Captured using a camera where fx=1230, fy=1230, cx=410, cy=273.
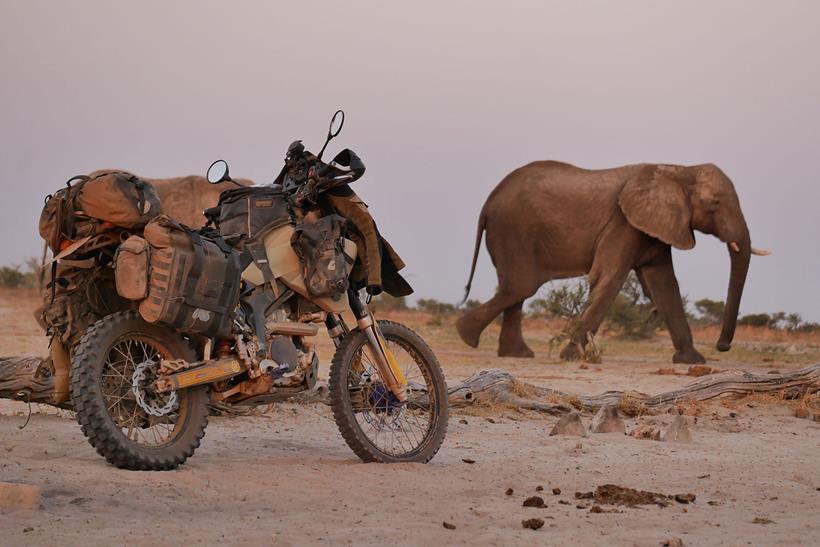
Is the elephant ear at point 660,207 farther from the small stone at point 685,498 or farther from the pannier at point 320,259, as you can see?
the small stone at point 685,498

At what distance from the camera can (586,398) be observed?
1151 cm

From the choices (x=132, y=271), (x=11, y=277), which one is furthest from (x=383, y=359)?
(x=11, y=277)

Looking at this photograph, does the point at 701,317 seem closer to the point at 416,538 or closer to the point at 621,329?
the point at 621,329

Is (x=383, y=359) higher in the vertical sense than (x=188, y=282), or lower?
lower

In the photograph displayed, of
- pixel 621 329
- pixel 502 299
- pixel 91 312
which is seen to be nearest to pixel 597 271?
pixel 502 299

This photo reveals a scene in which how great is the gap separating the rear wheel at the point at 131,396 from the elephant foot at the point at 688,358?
48.5 feet

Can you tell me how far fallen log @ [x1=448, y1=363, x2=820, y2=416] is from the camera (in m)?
11.0

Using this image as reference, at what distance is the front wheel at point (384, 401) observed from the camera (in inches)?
294

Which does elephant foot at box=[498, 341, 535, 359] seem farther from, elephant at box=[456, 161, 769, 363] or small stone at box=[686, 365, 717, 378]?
small stone at box=[686, 365, 717, 378]

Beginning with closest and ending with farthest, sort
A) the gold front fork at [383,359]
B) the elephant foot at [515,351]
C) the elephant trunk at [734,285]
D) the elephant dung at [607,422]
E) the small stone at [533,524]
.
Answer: the small stone at [533,524] < the gold front fork at [383,359] < the elephant dung at [607,422] < the elephant trunk at [734,285] < the elephant foot at [515,351]

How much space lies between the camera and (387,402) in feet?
25.8

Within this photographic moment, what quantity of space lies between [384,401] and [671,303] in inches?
567

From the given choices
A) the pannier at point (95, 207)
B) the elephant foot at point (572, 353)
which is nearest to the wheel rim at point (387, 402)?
the pannier at point (95, 207)

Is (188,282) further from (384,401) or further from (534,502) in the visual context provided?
(534,502)
